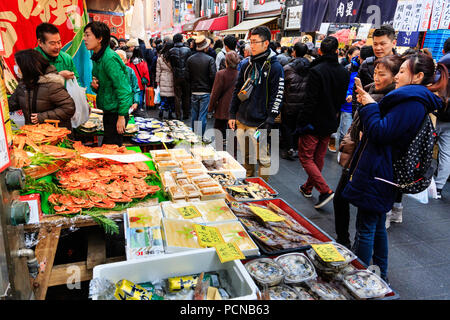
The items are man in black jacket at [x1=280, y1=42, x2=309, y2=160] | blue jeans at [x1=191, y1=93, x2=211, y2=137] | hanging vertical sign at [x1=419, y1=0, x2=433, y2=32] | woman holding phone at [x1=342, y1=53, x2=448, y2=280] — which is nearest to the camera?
woman holding phone at [x1=342, y1=53, x2=448, y2=280]

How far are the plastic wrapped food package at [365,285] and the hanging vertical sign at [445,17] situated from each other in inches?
251

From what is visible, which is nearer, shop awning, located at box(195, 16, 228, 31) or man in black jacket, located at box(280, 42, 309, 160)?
man in black jacket, located at box(280, 42, 309, 160)

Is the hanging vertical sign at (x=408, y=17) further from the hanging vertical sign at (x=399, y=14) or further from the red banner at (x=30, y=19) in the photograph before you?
the red banner at (x=30, y=19)

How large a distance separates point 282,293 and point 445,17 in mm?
6853

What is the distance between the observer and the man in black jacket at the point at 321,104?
3.66 m

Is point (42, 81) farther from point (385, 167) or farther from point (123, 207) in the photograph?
point (385, 167)

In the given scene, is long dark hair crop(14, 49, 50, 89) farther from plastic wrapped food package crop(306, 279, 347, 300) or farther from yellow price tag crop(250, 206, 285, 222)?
plastic wrapped food package crop(306, 279, 347, 300)

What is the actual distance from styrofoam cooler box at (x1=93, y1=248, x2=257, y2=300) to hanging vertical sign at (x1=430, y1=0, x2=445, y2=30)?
698cm

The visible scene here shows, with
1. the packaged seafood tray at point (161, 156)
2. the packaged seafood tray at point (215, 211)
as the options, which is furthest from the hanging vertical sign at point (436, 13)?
the packaged seafood tray at point (215, 211)

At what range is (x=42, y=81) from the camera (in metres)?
3.05

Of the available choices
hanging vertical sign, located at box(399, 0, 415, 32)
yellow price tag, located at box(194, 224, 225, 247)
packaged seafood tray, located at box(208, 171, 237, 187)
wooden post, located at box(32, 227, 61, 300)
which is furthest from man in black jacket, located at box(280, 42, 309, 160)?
wooden post, located at box(32, 227, 61, 300)

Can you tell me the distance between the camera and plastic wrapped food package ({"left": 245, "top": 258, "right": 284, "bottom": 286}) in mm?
1581
